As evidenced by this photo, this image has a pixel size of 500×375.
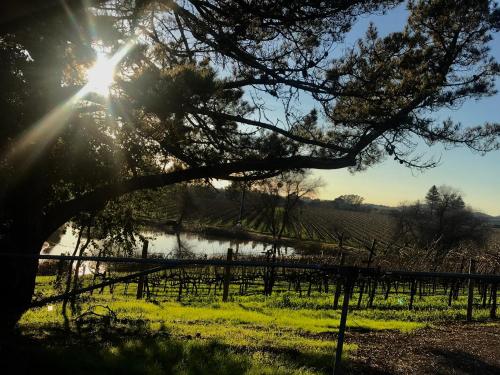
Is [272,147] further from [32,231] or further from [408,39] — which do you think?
[32,231]

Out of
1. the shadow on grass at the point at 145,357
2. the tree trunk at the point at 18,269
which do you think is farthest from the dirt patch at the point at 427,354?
the tree trunk at the point at 18,269

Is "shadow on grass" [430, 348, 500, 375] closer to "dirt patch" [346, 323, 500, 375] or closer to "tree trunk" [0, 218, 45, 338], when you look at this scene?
"dirt patch" [346, 323, 500, 375]

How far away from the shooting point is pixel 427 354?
17.6 feet

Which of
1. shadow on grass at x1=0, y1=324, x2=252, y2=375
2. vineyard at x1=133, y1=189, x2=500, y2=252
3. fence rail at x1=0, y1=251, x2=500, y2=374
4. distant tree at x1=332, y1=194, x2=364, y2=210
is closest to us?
fence rail at x1=0, y1=251, x2=500, y2=374

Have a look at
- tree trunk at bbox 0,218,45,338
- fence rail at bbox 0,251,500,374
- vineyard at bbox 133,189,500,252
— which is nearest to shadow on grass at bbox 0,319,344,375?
fence rail at bbox 0,251,500,374

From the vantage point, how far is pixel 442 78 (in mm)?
8273

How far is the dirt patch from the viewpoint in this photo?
4.74 meters

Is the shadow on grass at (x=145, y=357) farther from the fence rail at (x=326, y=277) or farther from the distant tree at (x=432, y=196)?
the distant tree at (x=432, y=196)

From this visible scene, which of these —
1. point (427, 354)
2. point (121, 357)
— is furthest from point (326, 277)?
point (121, 357)

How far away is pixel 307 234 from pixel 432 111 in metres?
59.7

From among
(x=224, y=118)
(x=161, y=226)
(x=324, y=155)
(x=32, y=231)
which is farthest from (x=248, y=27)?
(x=161, y=226)

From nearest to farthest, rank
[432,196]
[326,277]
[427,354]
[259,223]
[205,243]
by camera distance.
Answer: [427,354], [326,277], [205,243], [259,223], [432,196]

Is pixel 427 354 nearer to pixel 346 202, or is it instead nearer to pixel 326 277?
pixel 326 277

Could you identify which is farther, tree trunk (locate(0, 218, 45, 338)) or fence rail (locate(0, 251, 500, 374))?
tree trunk (locate(0, 218, 45, 338))
